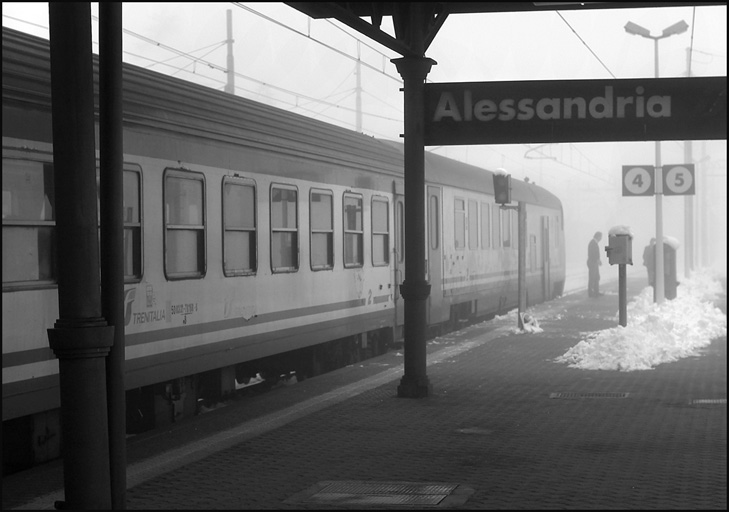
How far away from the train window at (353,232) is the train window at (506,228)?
10.2 metres

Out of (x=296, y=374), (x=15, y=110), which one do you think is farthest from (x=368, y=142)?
(x=15, y=110)

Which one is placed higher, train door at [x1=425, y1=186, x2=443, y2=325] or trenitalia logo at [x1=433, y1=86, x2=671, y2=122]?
trenitalia logo at [x1=433, y1=86, x2=671, y2=122]

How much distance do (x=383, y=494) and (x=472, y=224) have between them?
15.3 metres

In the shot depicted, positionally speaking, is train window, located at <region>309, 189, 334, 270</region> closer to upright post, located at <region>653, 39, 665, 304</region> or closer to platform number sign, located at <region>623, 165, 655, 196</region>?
platform number sign, located at <region>623, 165, 655, 196</region>

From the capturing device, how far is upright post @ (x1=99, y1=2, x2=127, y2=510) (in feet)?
18.2

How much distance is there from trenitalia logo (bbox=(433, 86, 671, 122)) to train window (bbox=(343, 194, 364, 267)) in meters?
3.95

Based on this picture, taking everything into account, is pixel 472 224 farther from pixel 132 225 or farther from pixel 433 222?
pixel 132 225

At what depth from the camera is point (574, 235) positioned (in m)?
123

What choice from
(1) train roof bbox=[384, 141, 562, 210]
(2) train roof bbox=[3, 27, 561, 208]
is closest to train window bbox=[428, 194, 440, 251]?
(1) train roof bbox=[384, 141, 562, 210]

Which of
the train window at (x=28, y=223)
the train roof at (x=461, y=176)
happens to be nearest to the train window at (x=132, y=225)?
the train window at (x=28, y=223)

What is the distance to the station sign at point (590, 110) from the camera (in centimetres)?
1071

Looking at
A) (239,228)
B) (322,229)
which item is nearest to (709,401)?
(239,228)

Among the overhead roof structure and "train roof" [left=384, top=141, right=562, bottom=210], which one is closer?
the overhead roof structure

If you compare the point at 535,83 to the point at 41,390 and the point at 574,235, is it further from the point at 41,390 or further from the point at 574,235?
the point at 574,235
